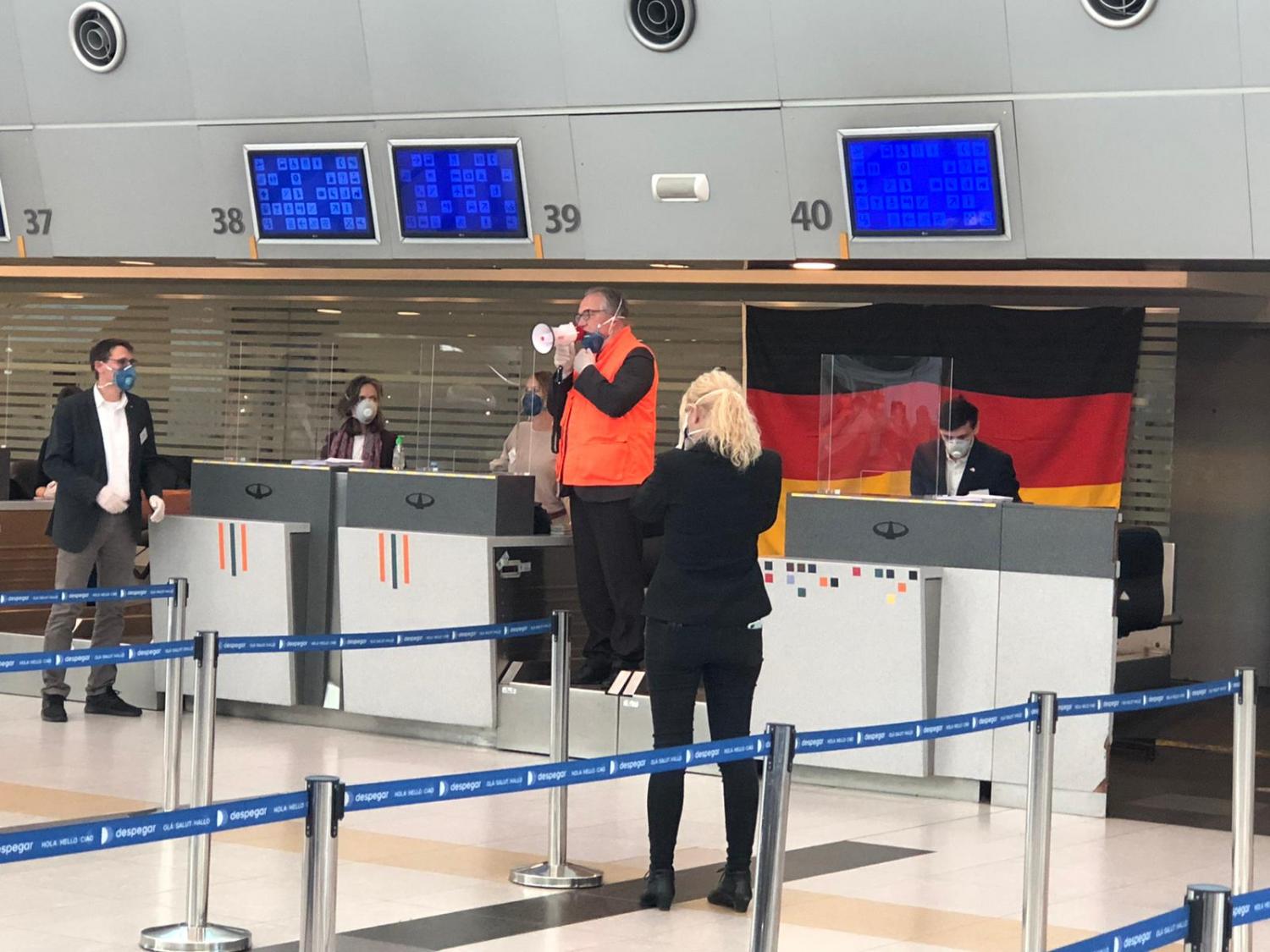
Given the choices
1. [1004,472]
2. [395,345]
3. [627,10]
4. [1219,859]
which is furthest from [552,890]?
[395,345]

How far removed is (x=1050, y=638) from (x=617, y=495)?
1992mm

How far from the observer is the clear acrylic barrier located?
848 centimetres

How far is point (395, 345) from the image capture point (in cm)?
1305

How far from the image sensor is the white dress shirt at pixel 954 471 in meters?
8.49

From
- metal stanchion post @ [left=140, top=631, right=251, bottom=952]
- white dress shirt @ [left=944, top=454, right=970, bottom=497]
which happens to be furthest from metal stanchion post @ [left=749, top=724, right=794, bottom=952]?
white dress shirt @ [left=944, top=454, right=970, bottom=497]

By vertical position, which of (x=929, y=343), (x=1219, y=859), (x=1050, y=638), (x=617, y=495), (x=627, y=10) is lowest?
(x=1219, y=859)

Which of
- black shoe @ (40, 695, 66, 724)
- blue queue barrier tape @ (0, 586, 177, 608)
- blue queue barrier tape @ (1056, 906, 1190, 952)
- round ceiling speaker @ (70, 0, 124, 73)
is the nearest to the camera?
blue queue barrier tape @ (1056, 906, 1190, 952)

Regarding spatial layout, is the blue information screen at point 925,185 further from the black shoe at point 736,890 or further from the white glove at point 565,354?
the black shoe at point 736,890

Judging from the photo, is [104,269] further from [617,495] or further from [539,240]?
[617,495]

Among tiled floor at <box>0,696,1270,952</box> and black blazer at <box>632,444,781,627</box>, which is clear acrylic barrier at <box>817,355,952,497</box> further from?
black blazer at <box>632,444,781,627</box>

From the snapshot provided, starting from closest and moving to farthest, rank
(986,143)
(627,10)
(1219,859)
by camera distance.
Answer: (1219,859) → (986,143) → (627,10)

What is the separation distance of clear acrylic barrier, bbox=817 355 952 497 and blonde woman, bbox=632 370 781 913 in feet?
8.99

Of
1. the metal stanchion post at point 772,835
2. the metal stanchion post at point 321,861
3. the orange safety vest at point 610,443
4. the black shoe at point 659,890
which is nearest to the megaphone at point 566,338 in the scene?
the orange safety vest at point 610,443

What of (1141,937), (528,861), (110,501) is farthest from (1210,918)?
(110,501)
